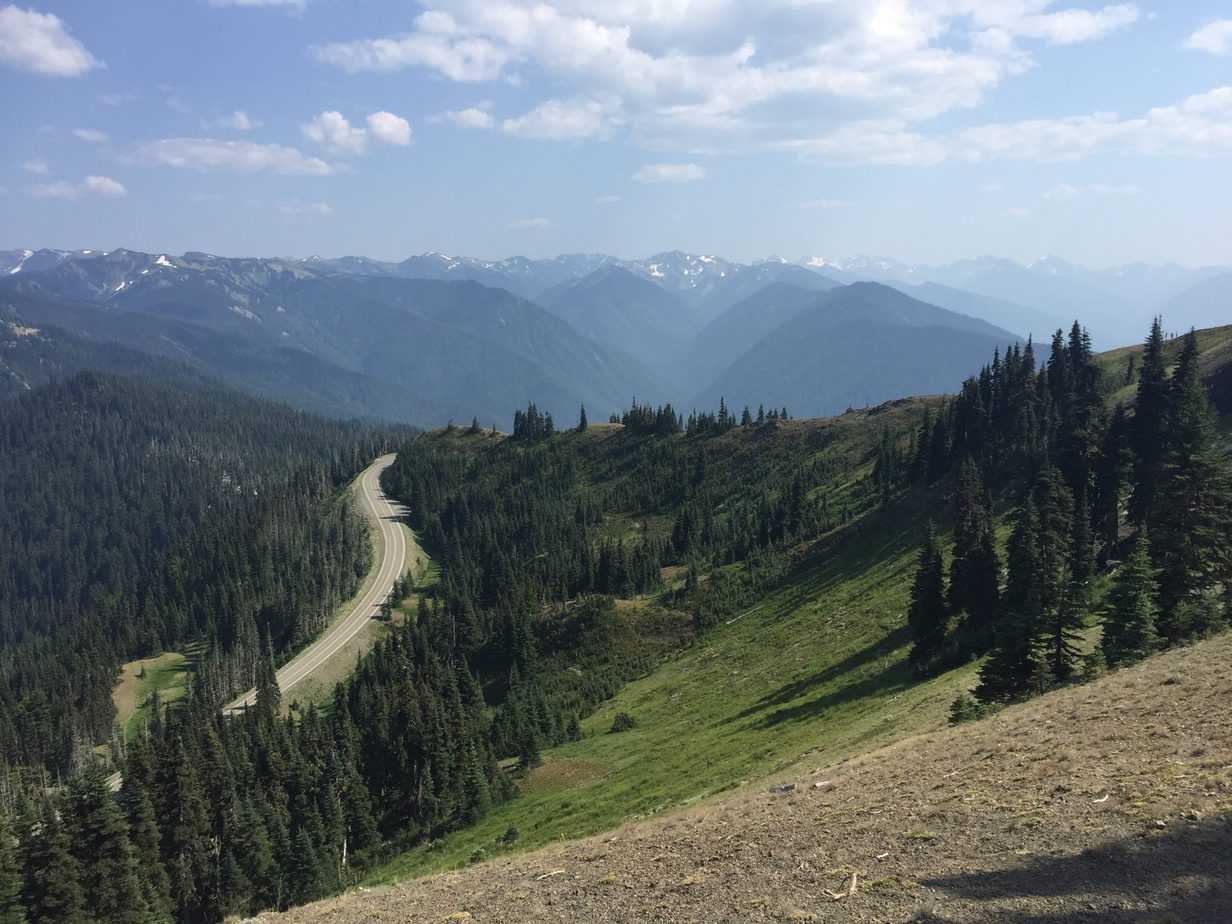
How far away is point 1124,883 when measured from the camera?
17578 millimetres

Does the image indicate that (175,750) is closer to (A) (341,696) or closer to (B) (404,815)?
(B) (404,815)

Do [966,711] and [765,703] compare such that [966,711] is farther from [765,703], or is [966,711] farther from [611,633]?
[611,633]

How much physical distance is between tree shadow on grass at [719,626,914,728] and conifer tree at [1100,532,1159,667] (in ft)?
59.1

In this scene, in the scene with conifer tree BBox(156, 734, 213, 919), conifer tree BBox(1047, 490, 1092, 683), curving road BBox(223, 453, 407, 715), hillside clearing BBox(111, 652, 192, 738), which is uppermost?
conifer tree BBox(1047, 490, 1092, 683)

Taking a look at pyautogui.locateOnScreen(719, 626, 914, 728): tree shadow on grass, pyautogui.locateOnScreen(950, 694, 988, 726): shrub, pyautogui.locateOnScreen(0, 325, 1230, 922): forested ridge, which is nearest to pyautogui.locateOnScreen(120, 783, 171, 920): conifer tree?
pyautogui.locateOnScreen(0, 325, 1230, 922): forested ridge

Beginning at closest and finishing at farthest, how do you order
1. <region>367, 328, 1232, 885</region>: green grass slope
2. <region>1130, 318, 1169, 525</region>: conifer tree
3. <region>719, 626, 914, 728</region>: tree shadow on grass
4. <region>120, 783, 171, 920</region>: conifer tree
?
<region>367, 328, 1232, 885</region>: green grass slope
<region>120, 783, 171, 920</region>: conifer tree
<region>719, 626, 914, 728</region>: tree shadow on grass
<region>1130, 318, 1169, 525</region>: conifer tree

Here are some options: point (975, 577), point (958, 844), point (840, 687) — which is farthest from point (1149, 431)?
point (958, 844)

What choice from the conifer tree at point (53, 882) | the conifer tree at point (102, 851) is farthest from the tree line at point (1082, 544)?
the conifer tree at point (53, 882)

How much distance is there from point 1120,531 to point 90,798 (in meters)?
101

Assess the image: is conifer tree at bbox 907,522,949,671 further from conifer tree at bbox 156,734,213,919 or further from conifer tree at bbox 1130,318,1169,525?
conifer tree at bbox 156,734,213,919

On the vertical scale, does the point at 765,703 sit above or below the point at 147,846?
above

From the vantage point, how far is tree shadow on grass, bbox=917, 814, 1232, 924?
16.5m

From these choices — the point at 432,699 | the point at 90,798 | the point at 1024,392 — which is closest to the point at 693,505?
the point at 1024,392

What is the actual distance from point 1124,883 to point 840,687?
49.5 meters
